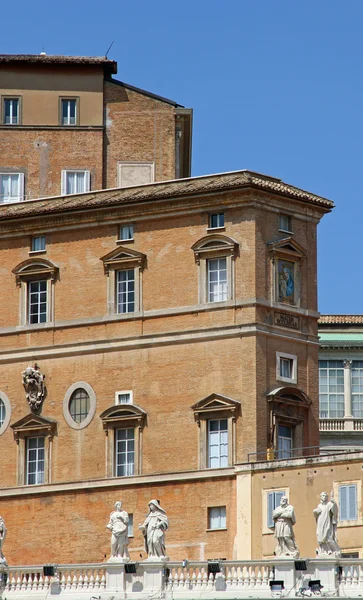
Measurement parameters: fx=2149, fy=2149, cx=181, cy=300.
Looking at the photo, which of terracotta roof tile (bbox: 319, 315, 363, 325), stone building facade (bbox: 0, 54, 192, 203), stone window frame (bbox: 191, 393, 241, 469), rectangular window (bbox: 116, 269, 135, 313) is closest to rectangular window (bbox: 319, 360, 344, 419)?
terracotta roof tile (bbox: 319, 315, 363, 325)

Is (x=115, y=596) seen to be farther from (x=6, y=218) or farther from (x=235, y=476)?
(x=6, y=218)

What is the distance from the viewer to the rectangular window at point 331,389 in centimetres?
9519

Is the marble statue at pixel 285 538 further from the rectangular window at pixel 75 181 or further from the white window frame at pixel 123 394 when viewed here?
the rectangular window at pixel 75 181

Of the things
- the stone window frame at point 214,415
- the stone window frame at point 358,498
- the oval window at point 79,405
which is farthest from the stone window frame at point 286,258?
the stone window frame at point 358,498

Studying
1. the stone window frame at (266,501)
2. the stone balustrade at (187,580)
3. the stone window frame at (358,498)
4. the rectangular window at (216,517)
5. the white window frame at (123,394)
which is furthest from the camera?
the white window frame at (123,394)

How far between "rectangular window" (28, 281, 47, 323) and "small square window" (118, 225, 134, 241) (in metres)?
3.52

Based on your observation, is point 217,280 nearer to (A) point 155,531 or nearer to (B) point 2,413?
(B) point 2,413

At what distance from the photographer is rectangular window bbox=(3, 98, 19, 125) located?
8825 centimetres

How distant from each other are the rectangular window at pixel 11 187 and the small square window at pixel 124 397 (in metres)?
13.6

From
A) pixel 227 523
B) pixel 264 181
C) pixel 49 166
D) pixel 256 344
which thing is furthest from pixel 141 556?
pixel 49 166

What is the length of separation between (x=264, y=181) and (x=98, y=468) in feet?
38.4

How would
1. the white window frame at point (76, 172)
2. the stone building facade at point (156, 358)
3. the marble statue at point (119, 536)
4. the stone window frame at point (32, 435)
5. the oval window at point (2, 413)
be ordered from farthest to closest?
the white window frame at point (76, 172) → the oval window at point (2, 413) → the stone window frame at point (32, 435) → the stone building facade at point (156, 358) → the marble statue at point (119, 536)

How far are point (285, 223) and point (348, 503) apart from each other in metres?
11.4

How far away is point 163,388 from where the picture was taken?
75312 millimetres
